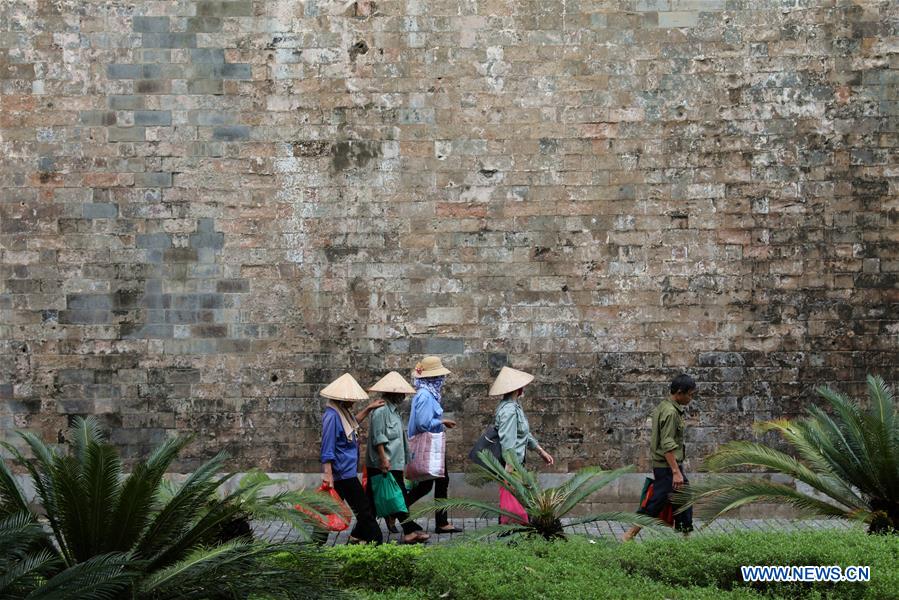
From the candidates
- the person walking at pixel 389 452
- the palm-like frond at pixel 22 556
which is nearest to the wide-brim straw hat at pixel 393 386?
the person walking at pixel 389 452

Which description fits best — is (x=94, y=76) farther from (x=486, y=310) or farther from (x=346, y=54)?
(x=486, y=310)

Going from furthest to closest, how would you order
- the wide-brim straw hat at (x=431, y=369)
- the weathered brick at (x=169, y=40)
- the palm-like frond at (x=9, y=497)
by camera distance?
1. the weathered brick at (x=169, y=40)
2. the wide-brim straw hat at (x=431, y=369)
3. the palm-like frond at (x=9, y=497)

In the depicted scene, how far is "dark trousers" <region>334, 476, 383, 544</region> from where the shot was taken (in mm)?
8453

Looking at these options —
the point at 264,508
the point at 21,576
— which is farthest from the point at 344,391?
the point at 21,576

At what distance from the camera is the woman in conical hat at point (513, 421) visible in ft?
29.3

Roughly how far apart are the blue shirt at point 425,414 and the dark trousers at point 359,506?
1.02 metres

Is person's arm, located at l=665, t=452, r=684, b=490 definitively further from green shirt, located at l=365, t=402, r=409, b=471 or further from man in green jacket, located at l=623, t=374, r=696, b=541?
green shirt, located at l=365, t=402, r=409, b=471

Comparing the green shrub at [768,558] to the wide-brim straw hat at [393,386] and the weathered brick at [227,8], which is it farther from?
the weathered brick at [227,8]

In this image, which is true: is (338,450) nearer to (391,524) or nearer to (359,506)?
(359,506)

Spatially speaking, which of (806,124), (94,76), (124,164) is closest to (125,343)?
(124,164)

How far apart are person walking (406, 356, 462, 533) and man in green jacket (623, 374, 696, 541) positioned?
2091mm

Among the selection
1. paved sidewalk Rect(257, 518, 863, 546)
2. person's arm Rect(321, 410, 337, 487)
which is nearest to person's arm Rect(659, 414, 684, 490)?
paved sidewalk Rect(257, 518, 863, 546)

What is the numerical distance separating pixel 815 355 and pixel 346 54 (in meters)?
6.37

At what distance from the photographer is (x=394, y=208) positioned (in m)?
10.8
